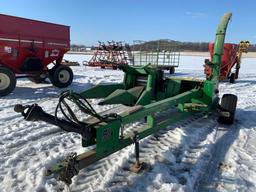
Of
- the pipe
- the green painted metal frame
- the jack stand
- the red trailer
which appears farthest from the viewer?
the red trailer

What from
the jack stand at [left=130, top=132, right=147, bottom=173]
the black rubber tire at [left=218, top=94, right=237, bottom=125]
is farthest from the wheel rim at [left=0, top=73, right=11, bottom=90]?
the jack stand at [left=130, top=132, right=147, bottom=173]

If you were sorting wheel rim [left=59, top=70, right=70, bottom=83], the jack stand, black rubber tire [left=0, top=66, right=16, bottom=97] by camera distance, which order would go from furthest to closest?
wheel rim [left=59, top=70, right=70, bottom=83] → black rubber tire [left=0, top=66, right=16, bottom=97] → the jack stand

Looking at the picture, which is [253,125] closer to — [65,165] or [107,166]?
[107,166]

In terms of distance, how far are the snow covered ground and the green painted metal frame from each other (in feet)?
1.01

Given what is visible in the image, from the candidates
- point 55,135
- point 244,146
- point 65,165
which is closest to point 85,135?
point 65,165

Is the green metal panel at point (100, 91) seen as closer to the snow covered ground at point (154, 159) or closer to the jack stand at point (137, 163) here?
the snow covered ground at point (154, 159)

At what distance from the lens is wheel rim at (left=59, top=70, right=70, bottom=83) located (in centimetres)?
952

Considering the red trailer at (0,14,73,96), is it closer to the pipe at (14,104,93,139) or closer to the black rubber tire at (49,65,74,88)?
the black rubber tire at (49,65,74,88)

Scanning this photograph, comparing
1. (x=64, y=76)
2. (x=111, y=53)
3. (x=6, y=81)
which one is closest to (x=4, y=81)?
(x=6, y=81)

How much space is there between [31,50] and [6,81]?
1368 millimetres

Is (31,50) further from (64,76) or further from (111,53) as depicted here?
(111,53)

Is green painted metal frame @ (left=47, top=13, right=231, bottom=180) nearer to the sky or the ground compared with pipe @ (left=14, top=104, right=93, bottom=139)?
nearer to the ground

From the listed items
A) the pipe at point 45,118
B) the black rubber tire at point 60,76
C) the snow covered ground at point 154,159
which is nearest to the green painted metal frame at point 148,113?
the pipe at point 45,118

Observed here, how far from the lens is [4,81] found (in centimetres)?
786
